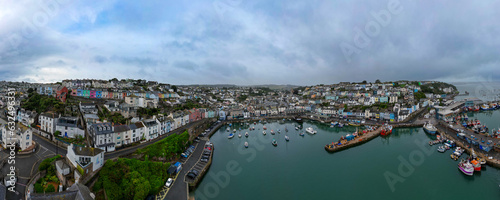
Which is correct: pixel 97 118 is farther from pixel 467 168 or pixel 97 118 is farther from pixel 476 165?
pixel 476 165

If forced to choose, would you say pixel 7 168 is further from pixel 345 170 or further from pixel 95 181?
pixel 345 170

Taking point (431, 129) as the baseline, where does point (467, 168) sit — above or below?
below

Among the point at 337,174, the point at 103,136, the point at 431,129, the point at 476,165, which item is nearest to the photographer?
the point at 476,165

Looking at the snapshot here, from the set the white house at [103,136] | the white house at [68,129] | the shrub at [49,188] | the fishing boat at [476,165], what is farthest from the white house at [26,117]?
the fishing boat at [476,165]

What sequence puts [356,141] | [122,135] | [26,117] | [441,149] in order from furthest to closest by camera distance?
1. [356,141]
2. [26,117]
3. [441,149]
4. [122,135]

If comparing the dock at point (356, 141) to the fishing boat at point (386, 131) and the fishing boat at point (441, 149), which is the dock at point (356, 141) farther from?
the fishing boat at point (441, 149)

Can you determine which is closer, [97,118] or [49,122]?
[49,122]

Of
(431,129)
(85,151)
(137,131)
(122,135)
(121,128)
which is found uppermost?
(121,128)

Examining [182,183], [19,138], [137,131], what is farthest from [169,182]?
[19,138]

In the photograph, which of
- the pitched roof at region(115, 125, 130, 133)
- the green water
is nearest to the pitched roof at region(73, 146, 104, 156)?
the pitched roof at region(115, 125, 130, 133)
